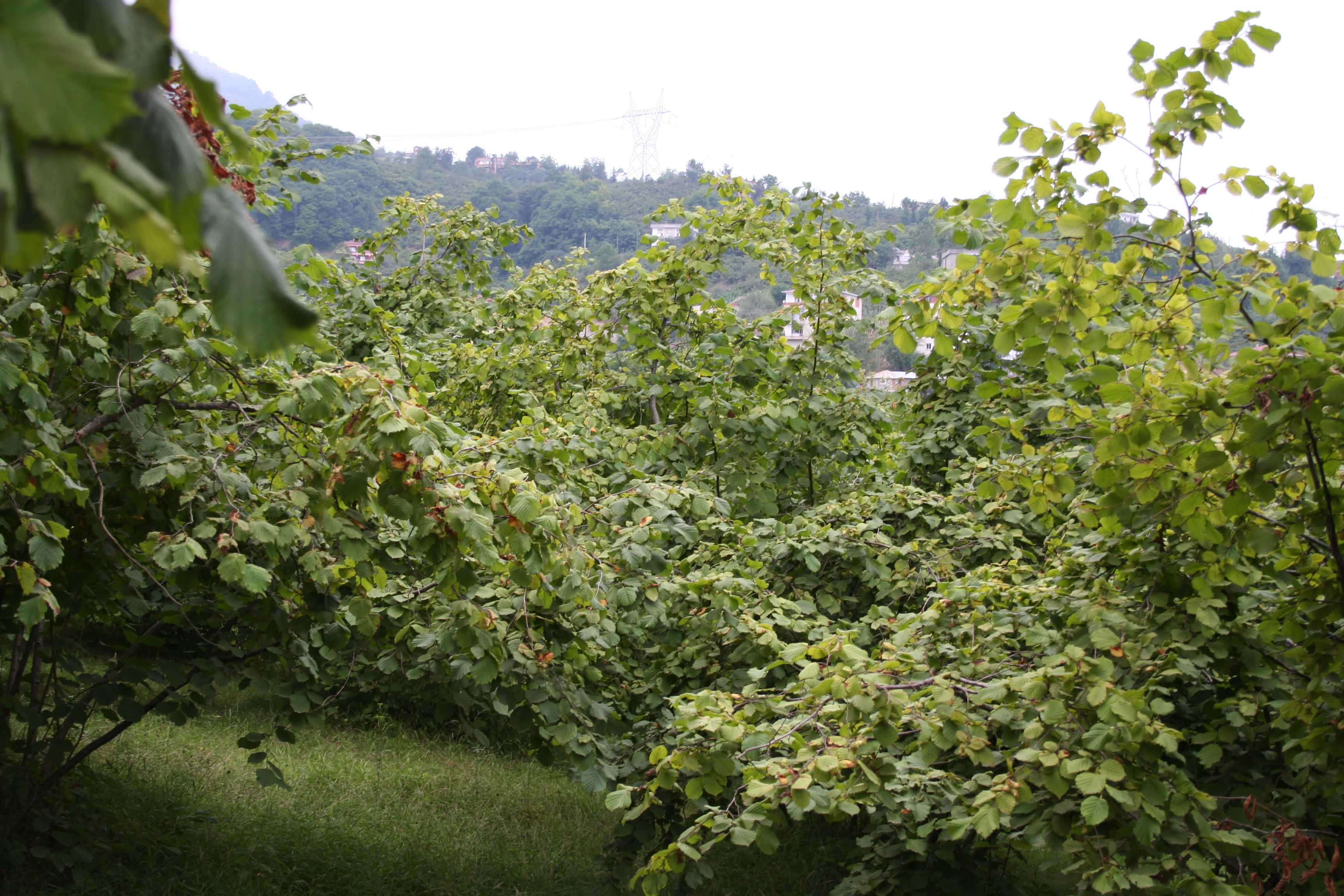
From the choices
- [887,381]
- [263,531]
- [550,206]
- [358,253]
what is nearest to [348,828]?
[263,531]

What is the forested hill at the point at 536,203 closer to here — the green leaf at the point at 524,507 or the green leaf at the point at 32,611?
the green leaf at the point at 524,507

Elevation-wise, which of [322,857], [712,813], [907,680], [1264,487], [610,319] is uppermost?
[610,319]

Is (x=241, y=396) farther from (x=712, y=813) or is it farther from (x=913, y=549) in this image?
(x=913, y=549)

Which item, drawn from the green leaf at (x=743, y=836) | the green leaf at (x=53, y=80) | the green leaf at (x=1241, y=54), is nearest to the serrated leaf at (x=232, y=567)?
the green leaf at (x=743, y=836)

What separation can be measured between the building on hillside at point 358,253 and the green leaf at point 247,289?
966 cm

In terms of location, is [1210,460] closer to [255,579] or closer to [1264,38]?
[1264,38]

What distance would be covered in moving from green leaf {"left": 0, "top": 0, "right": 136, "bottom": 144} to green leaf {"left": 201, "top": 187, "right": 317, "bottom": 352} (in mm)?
101

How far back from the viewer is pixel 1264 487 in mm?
2277

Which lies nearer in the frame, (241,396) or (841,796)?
(841,796)

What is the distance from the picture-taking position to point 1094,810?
2.20 metres

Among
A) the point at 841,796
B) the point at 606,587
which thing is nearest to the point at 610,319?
the point at 606,587

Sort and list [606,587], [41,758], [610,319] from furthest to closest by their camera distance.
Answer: [610,319] < [41,758] < [606,587]

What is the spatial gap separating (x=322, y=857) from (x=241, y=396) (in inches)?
114

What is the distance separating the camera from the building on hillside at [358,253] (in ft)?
32.2
